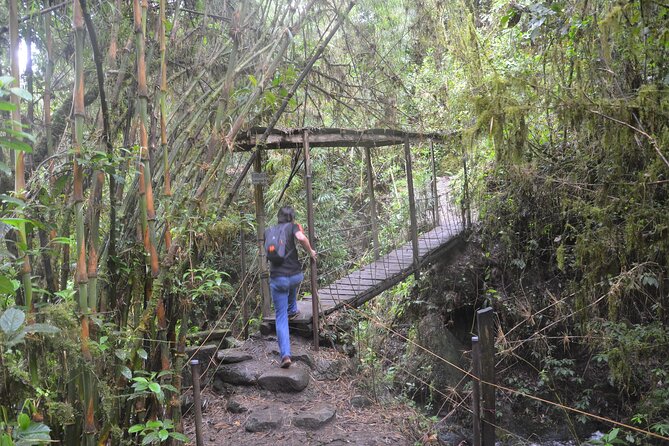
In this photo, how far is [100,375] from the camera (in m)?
2.02

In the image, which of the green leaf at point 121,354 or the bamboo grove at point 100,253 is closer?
the bamboo grove at point 100,253

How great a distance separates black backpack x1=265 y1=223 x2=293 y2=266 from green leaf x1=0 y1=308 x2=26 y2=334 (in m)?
3.78

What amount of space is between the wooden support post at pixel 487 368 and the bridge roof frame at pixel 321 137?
9.85 ft

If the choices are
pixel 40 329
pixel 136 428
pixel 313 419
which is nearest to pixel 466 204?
pixel 313 419

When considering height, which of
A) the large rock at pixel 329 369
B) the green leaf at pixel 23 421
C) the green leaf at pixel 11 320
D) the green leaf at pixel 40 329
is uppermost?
the green leaf at pixel 11 320

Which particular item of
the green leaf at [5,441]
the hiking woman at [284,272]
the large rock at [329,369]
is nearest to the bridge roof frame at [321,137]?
the hiking woman at [284,272]

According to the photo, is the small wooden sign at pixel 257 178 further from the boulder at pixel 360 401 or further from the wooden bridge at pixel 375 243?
the boulder at pixel 360 401

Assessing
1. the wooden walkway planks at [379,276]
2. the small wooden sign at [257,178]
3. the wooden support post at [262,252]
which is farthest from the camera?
the wooden walkway planks at [379,276]

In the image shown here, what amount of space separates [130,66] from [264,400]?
334 centimetres

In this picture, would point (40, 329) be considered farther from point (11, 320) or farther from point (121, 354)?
point (121, 354)

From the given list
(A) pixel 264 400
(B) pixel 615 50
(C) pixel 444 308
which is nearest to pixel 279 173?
(C) pixel 444 308

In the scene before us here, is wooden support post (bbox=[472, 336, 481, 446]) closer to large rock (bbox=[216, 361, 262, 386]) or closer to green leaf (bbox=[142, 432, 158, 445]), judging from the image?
green leaf (bbox=[142, 432, 158, 445])

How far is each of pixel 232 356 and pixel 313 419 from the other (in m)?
1.36

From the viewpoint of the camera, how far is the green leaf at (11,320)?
4.80ft
